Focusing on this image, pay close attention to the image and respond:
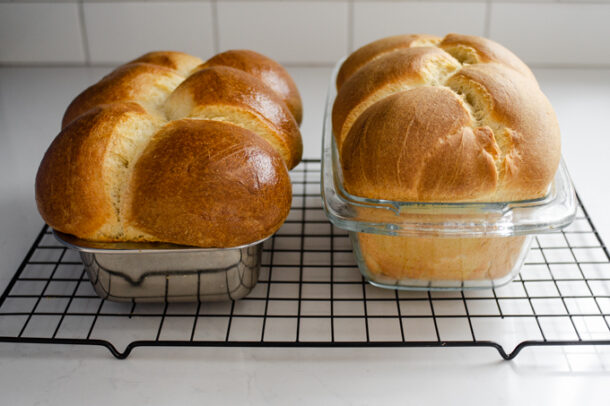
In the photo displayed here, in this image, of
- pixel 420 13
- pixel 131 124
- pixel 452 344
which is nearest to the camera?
pixel 452 344

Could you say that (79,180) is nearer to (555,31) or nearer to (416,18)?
(416,18)

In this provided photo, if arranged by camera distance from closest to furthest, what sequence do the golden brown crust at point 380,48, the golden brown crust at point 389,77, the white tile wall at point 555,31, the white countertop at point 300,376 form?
1. the white countertop at point 300,376
2. the golden brown crust at point 389,77
3. the golden brown crust at point 380,48
4. the white tile wall at point 555,31

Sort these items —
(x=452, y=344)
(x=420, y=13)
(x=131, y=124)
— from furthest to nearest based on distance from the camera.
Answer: (x=420, y=13), (x=131, y=124), (x=452, y=344)

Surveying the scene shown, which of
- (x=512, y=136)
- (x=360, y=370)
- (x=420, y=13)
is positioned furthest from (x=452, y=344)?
(x=420, y=13)

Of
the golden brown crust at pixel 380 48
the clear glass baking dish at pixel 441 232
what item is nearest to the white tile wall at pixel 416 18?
the golden brown crust at pixel 380 48

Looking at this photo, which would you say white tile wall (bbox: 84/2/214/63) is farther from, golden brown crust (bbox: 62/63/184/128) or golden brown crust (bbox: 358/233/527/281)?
golden brown crust (bbox: 358/233/527/281)

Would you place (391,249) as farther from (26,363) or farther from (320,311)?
(26,363)

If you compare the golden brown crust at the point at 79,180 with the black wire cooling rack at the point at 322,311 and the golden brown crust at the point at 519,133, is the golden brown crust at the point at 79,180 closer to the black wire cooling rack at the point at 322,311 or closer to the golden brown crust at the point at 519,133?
the black wire cooling rack at the point at 322,311
